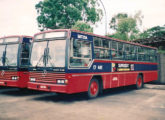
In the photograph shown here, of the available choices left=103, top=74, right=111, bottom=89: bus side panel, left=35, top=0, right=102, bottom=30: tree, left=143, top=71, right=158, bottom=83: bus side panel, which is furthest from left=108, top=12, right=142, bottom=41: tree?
left=103, top=74, right=111, bottom=89: bus side panel

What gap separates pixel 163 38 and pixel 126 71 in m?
10.8

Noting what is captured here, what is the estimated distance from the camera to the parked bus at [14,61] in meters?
10.8

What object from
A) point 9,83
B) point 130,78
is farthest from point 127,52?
point 9,83

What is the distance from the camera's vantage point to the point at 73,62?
905cm

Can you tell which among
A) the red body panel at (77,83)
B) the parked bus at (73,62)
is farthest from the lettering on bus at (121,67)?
the red body panel at (77,83)

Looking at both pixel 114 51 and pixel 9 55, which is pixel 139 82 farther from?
pixel 9 55

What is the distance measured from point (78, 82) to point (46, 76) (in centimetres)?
139

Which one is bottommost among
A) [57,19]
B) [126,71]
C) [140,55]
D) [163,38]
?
[126,71]

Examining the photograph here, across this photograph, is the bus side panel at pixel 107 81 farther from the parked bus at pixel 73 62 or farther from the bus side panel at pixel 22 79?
the bus side panel at pixel 22 79

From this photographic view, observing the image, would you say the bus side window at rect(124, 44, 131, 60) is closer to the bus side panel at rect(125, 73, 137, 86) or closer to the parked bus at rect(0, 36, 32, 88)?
the bus side panel at rect(125, 73, 137, 86)

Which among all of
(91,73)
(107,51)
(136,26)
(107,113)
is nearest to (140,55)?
(107,51)

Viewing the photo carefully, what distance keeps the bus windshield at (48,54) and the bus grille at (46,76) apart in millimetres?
376

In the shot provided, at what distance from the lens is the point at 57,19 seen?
3288 cm

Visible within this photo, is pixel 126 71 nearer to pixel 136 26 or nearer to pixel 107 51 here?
pixel 107 51
